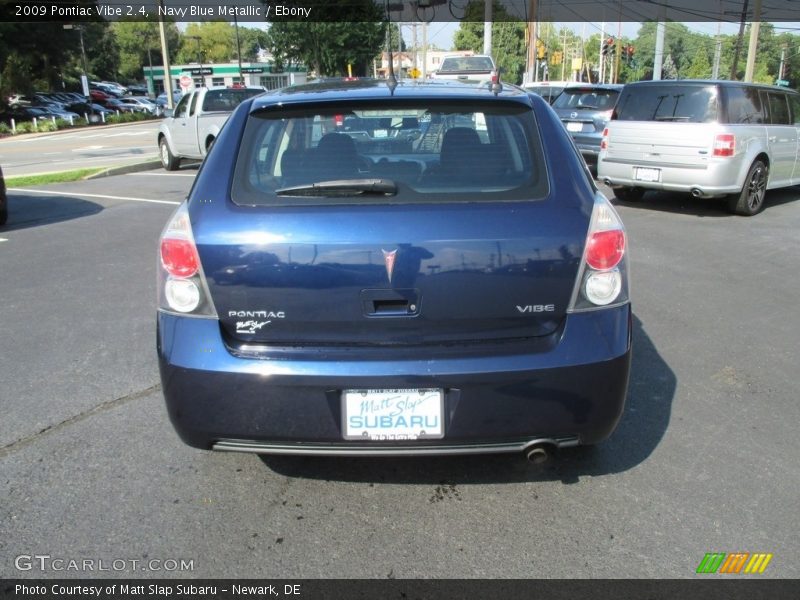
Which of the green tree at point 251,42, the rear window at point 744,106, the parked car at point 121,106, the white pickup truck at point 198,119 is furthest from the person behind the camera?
the green tree at point 251,42

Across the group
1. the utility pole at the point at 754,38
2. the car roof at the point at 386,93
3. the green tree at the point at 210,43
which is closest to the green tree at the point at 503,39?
the green tree at the point at 210,43

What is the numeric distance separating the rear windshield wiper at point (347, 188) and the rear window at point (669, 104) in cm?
775

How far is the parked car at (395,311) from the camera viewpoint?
99.4 inches

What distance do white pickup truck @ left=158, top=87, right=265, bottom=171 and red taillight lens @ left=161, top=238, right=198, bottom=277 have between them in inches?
484

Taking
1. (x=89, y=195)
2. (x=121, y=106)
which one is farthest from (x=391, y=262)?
(x=121, y=106)

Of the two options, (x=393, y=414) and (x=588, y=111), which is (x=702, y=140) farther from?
(x=393, y=414)

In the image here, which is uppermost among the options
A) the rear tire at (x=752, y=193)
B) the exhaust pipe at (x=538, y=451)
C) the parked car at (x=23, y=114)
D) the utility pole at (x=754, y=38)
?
the utility pole at (x=754, y=38)

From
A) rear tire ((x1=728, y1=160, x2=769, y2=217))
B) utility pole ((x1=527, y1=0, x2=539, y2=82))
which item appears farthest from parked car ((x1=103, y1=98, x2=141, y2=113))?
rear tire ((x1=728, y1=160, x2=769, y2=217))

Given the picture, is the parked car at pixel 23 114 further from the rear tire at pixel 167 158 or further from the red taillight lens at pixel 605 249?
the red taillight lens at pixel 605 249

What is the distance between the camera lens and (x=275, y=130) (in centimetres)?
293

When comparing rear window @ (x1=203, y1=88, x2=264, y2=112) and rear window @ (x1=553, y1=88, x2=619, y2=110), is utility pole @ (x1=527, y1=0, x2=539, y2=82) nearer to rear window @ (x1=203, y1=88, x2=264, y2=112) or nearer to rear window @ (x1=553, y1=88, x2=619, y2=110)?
rear window @ (x1=553, y1=88, x2=619, y2=110)

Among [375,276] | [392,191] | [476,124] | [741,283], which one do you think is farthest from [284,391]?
[741,283]

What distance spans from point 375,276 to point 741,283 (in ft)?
16.0

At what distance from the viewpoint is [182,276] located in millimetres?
2633
